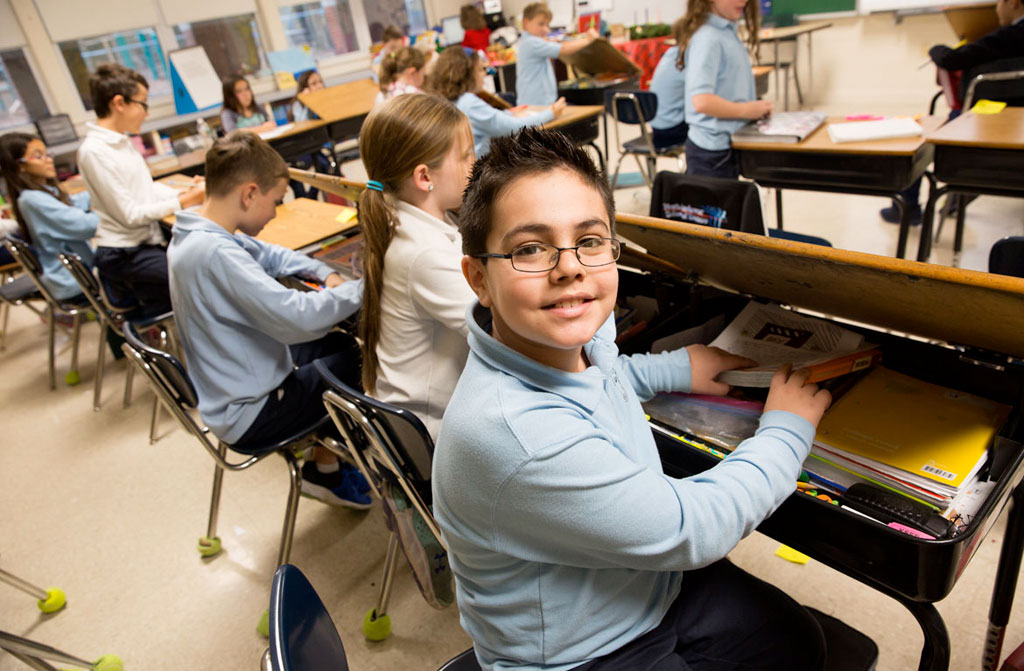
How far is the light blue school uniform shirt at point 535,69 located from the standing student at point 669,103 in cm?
109

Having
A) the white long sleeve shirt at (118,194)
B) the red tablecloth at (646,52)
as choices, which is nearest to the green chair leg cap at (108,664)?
the white long sleeve shirt at (118,194)

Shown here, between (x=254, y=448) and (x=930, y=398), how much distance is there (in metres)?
1.48

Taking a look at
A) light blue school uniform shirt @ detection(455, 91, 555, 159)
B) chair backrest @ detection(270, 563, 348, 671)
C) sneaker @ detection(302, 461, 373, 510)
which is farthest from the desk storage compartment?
light blue school uniform shirt @ detection(455, 91, 555, 159)

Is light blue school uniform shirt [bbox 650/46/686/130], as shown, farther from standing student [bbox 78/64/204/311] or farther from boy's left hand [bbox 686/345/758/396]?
boy's left hand [bbox 686/345/758/396]

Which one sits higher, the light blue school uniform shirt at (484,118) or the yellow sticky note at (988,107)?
the light blue school uniform shirt at (484,118)

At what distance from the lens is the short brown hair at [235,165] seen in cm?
162

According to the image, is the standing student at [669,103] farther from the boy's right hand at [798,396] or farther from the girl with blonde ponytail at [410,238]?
the boy's right hand at [798,396]

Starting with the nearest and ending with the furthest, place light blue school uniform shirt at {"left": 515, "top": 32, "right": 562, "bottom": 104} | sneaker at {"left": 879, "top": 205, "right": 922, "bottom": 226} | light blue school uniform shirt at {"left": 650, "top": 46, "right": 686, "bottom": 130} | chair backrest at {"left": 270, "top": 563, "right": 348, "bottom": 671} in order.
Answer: chair backrest at {"left": 270, "top": 563, "right": 348, "bottom": 671} → sneaker at {"left": 879, "top": 205, "right": 922, "bottom": 226} → light blue school uniform shirt at {"left": 650, "top": 46, "right": 686, "bottom": 130} → light blue school uniform shirt at {"left": 515, "top": 32, "right": 562, "bottom": 104}

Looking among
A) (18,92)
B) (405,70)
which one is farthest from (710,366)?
(18,92)

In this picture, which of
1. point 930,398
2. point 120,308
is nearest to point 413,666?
point 930,398

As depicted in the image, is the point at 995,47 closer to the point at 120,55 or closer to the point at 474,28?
the point at 474,28

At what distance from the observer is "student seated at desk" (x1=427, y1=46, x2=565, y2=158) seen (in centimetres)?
328

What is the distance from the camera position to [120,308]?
2.69 metres

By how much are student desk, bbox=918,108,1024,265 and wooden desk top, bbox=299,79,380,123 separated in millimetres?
3433
